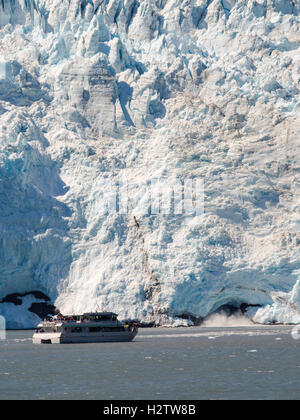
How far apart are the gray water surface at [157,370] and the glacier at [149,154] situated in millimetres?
19685

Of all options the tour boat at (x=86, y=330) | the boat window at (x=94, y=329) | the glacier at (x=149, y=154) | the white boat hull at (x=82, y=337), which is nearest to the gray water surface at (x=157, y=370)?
the white boat hull at (x=82, y=337)

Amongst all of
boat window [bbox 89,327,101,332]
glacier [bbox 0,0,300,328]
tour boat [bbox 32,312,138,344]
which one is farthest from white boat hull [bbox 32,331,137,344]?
glacier [bbox 0,0,300,328]

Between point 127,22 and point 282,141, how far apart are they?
2664 cm

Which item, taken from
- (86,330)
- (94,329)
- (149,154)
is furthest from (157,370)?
(149,154)

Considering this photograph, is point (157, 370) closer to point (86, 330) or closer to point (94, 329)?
point (94, 329)

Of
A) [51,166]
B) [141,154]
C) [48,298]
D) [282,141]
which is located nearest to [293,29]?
[282,141]

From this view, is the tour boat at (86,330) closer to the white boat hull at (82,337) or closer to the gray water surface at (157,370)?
the white boat hull at (82,337)

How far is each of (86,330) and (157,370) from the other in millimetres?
29352

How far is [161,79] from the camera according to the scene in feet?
324

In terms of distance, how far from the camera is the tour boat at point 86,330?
70.8 meters

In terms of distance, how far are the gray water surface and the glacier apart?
775 inches
